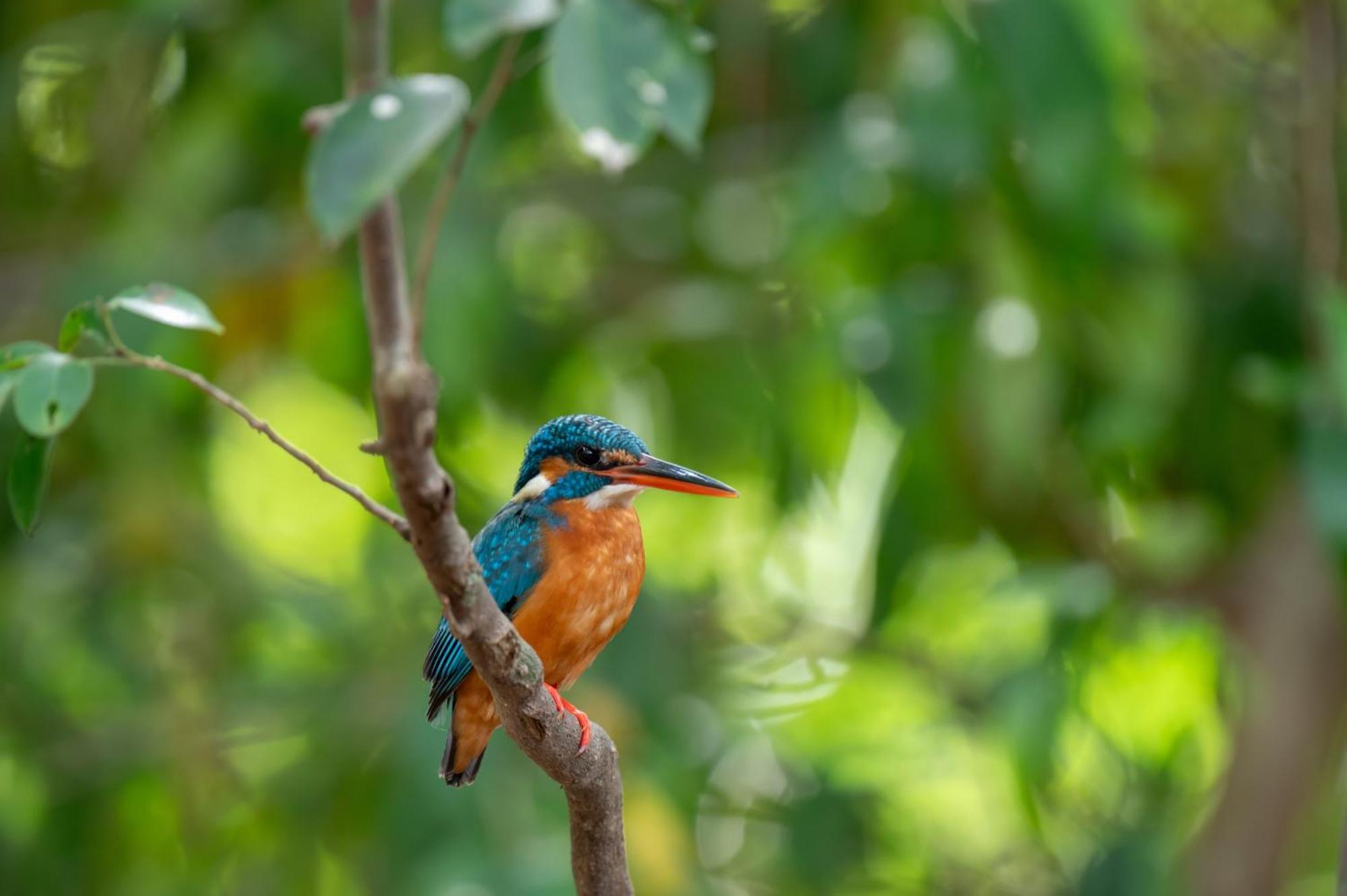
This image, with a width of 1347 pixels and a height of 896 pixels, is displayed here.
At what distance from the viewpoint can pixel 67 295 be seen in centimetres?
446

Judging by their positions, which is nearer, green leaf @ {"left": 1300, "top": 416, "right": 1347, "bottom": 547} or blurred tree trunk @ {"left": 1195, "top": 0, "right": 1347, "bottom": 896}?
green leaf @ {"left": 1300, "top": 416, "right": 1347, "bottom": 547}

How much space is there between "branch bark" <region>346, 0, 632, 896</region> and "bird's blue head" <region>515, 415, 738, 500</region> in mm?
427

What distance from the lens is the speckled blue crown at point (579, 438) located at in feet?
8.54

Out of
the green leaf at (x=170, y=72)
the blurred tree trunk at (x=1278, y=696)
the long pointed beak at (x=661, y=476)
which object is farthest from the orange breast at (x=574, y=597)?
the blurred tree trunk at (x=1278, y=696)

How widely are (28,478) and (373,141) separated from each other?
815 mm

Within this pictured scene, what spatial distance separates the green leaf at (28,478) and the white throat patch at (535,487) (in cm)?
89

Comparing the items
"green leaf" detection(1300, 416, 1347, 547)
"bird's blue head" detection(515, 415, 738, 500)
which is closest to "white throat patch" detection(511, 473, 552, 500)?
"bird's blue head" detection(515, 415, 738, 500)

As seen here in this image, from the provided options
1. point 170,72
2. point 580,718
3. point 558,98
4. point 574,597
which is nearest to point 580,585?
point 574,597

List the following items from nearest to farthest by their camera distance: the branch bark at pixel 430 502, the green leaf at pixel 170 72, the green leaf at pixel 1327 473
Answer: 1. the branch bark at pixel 430 502
2. the green leaf at pixel 1327 473
3. the green leaf at pixel 170 72

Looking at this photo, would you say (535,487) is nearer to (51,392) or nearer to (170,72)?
(51,392)

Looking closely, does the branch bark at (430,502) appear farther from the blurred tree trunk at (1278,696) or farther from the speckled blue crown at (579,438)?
the blurred tree trunk at (1278,696)

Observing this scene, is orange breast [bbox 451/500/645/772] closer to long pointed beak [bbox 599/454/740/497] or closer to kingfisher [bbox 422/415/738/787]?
kingfisher [bbox 422/415/738/787]

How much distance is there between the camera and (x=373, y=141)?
1.51 m

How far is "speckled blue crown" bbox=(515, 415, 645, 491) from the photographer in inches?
102
